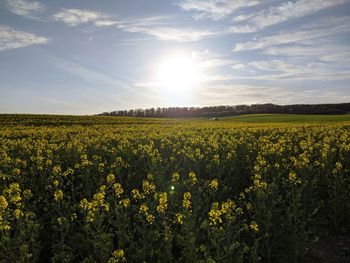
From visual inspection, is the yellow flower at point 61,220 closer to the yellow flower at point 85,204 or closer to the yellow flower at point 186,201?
the yellow flower at point 85,204

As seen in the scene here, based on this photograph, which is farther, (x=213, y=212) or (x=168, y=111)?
(x=168, y=111)

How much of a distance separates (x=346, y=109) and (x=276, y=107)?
78.5 feet

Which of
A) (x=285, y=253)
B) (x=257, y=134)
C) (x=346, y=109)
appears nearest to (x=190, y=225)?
(x=285, y=253)

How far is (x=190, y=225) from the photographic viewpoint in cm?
546

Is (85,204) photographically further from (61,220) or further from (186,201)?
(186,201)

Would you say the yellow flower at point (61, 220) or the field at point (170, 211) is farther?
the yellow flower at point (61, 220)

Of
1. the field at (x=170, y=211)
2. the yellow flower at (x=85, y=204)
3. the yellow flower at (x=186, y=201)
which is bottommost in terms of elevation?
the field at (x=170, y=211)

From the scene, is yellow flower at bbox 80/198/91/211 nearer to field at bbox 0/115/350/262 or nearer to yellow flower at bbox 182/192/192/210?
field at bbox 0/115/350/262

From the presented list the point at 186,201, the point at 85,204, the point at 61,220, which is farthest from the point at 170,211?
the point at 61,220

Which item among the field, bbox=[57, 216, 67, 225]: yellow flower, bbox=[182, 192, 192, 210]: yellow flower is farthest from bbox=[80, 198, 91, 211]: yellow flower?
bbox=[182, 192, 192, 210]: yellow flower

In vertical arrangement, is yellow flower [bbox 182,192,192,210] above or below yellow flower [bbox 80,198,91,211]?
above

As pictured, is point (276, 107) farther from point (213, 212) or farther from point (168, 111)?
point (213, 212)

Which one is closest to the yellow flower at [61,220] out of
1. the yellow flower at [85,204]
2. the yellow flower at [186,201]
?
the yellow flower at [85,204]

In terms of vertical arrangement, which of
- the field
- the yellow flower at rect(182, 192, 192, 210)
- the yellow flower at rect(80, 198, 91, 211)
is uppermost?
the yellow flower at rect(182, 192, 192, 210)
